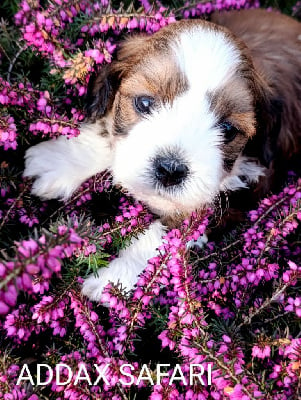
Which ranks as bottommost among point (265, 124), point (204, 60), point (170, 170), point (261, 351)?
point (261, 351)

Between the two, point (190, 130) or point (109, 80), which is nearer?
point (190, 130)

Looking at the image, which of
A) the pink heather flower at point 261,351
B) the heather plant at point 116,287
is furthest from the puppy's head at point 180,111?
the pink heather flower at point 261,351

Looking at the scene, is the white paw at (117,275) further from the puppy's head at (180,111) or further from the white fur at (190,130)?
the white fur at (190,130)

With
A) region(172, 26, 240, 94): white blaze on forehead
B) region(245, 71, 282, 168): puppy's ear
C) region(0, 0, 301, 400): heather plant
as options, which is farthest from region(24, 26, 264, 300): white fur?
region(245, 71, 282, 168): puppy's ear

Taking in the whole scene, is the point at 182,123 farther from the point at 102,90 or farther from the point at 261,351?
the point at 261,351

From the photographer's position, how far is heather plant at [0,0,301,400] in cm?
182

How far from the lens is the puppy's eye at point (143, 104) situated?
245cm

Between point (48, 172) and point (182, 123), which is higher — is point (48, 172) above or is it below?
below

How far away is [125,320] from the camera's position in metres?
2.04

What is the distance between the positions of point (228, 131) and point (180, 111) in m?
0.32

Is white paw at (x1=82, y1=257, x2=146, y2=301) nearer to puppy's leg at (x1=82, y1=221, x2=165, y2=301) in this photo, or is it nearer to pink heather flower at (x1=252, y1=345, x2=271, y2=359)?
puppy's leg at (x1=82, y1=221, x2=165, y2=301)

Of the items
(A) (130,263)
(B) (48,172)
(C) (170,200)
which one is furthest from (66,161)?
(C) (170,200)

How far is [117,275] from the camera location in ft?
9.09

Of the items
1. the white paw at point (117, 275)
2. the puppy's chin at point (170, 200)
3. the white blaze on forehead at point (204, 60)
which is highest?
the white blaze on forehead at point (204, 60)
